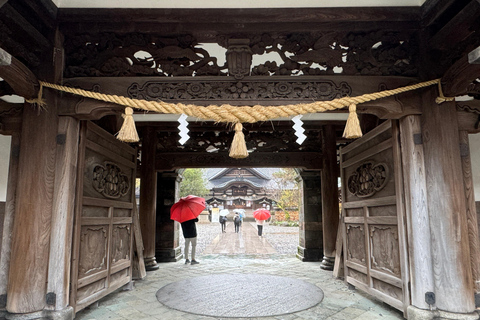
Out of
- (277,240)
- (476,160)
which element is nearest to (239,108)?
(476,160)

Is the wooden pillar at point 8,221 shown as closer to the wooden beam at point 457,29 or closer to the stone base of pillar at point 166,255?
the wooden beam at point 457,29

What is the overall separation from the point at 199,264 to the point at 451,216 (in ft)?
17.5

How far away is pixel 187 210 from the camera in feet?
22.5

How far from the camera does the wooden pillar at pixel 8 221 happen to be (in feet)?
10.2

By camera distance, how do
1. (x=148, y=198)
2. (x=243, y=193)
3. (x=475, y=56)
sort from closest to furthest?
1. (x=475, y=56)
2. (x=148, y=198)
3. (x=243, y=193)

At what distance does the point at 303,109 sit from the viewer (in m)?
3.10

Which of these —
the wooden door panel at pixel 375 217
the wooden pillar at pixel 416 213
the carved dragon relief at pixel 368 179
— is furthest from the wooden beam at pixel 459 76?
the carved dragon relief at pixel 368 179

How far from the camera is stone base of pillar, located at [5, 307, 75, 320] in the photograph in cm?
287

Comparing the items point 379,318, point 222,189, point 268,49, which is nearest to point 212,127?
point 268,49

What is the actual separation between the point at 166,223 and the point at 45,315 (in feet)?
16.7

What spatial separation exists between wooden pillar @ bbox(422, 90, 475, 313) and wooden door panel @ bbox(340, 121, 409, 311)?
12.5 inches

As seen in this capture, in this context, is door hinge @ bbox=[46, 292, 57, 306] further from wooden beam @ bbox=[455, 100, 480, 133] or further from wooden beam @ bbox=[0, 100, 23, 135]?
wooden beam @ bbox=[455, 100, 480, 133]

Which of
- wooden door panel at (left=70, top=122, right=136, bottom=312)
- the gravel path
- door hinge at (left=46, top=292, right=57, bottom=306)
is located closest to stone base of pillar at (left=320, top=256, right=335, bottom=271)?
the gravel path

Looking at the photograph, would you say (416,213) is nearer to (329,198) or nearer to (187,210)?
(329,198)
